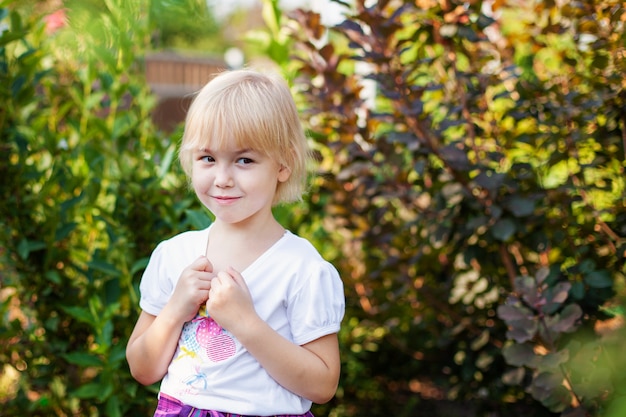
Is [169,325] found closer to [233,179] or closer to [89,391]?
[233,179]

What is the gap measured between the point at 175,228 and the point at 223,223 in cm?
69

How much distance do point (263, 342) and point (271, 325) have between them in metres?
0.07

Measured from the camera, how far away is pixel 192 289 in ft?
4.37

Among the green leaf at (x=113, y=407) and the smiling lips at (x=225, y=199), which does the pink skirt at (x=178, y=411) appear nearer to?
the smiling lips at (x=225, y=199)

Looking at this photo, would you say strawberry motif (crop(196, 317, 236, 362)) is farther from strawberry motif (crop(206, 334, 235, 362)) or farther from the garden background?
the garden background

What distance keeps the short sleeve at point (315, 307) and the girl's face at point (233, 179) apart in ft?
0.56

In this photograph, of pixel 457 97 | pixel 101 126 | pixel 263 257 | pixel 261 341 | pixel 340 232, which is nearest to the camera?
pixel 261 341

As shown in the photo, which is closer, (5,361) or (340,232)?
(5,361)

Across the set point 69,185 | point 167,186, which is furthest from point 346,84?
point 69,185

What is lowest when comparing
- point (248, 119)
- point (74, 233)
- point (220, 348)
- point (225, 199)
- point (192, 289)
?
point (74, 233)

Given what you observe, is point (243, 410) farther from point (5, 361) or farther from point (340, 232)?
point (340, 232)

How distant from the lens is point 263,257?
1399 millimetres

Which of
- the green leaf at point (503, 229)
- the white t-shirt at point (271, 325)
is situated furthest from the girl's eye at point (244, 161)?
the green leaf at point (503, 229)

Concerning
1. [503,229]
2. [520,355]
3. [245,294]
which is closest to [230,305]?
[245,294]
